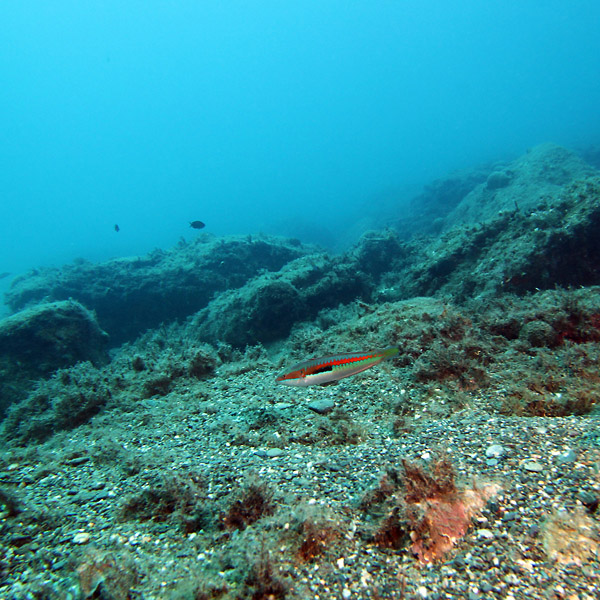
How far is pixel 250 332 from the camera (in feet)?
37.8

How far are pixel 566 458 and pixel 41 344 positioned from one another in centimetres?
1323

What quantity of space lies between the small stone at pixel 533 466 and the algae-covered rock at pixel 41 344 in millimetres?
12279

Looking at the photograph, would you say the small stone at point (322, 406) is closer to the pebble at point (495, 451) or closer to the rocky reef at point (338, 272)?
the pebble at point (495, 451)

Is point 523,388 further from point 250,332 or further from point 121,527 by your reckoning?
point 250,332

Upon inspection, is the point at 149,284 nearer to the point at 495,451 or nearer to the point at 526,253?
the point at 526,253

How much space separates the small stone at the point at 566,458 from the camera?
2816 millimetres

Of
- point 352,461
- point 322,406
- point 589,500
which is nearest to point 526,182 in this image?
point 322,406

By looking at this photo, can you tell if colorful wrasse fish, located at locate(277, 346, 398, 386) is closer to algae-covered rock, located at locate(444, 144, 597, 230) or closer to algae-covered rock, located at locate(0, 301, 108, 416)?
algae-covered rock, located at locate(0, 301, 108, 416)

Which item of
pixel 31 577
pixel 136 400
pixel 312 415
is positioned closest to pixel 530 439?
pixel 312 415

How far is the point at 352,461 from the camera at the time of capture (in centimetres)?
347

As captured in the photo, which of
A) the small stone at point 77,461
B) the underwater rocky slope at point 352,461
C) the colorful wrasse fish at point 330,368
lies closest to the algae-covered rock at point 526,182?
the underwater rocky slope at point 352,461

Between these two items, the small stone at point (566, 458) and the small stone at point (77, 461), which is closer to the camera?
the small stone at point (566, 458)

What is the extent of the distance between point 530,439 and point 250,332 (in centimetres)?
922

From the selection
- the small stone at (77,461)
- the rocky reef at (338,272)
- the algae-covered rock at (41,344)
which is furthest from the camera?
the algae-covered rock at (41,344)
